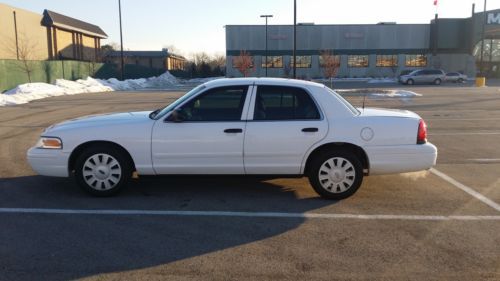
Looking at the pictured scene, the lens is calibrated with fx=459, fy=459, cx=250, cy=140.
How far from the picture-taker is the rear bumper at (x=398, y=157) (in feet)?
19.7

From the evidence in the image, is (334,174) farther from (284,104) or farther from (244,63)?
(244,63)

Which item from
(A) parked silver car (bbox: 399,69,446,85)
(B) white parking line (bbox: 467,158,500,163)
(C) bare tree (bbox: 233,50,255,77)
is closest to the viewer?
(B) white parking line (bbox: 467,158,500,163)

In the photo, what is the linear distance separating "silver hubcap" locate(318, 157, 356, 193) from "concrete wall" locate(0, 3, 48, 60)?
45.0 m

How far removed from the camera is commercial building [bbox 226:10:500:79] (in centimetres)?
6531

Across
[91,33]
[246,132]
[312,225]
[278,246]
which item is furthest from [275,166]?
[91,33]

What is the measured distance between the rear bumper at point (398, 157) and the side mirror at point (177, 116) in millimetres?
2423

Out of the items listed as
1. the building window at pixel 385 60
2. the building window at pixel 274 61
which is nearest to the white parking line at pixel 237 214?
the building window at pixel 274 61

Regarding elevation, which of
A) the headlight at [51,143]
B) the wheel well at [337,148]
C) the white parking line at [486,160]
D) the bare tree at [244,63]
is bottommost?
the white parking line at [486,160]

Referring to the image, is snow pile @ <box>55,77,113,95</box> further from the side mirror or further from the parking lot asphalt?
the side mirror

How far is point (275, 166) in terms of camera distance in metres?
6.01

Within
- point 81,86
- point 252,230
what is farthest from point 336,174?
point 81,86

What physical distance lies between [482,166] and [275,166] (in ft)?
14.3

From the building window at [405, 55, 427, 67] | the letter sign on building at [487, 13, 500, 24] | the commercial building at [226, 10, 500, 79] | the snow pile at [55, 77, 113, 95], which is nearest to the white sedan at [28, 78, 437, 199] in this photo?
the snow pile at [55, 77, 113, 95]

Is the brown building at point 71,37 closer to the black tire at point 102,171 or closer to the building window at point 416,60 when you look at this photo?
the building window at point 416,60
